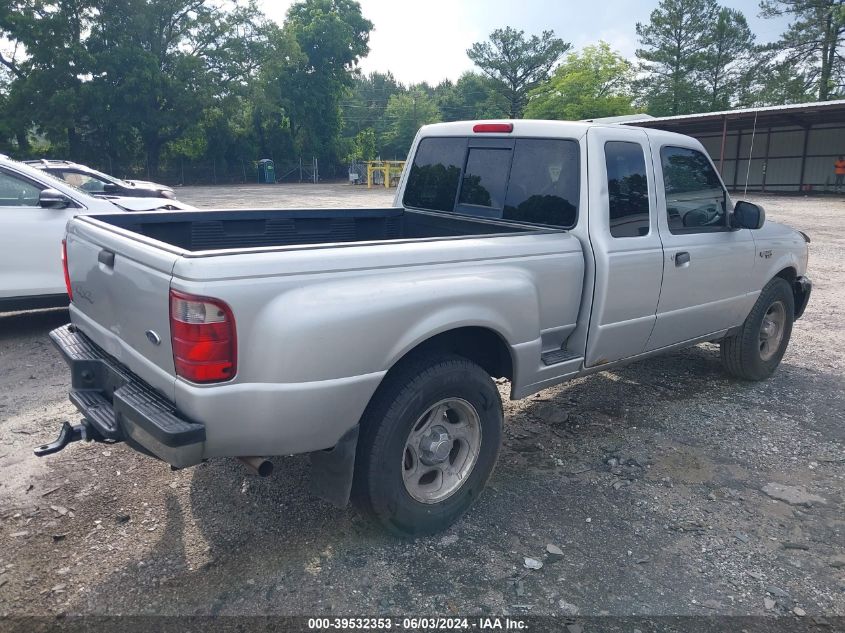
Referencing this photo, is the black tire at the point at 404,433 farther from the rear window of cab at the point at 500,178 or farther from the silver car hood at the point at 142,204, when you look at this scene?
the silver car hood at the point at 142,204

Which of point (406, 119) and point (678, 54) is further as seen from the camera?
point (406, 119)

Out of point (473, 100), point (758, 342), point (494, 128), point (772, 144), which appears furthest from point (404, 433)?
point (473, 100)

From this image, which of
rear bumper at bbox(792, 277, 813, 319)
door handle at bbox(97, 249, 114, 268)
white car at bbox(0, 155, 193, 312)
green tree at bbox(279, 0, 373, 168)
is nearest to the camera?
door handle at bbox(97, 249, 114, 268)

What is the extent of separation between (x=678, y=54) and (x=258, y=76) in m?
34.8

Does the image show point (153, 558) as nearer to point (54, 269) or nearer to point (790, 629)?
point (790, 629)

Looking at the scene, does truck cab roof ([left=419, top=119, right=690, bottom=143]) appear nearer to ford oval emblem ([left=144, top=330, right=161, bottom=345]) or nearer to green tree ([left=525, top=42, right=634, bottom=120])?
ford oval emblem ([left=144, top=330, right=161, bottom=345])

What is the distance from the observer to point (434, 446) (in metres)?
3.22

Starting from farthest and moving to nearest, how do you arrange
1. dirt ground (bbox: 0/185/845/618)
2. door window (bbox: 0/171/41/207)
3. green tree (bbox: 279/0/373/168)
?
green tree (bbox: 279/0/373/168) → door window (bbox: 0/171/41/207) → dirt ground (bbox: 0/185/845/618)

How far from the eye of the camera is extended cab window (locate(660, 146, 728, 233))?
4.35 meters

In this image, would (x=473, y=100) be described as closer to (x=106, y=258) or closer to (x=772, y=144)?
(x=772, y=144)

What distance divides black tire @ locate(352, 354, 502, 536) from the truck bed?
1.15m

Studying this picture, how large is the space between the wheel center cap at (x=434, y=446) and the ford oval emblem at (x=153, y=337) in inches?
51.1

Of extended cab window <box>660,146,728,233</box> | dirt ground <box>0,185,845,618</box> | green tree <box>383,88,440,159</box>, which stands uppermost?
green tree <box>383,88,440,159</box>

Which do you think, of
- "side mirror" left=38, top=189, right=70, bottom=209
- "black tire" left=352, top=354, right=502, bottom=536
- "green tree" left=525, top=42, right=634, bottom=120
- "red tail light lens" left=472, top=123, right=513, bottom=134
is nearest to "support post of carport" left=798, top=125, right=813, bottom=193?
"green tree" left=525, top=42, right=634, bottom=120
